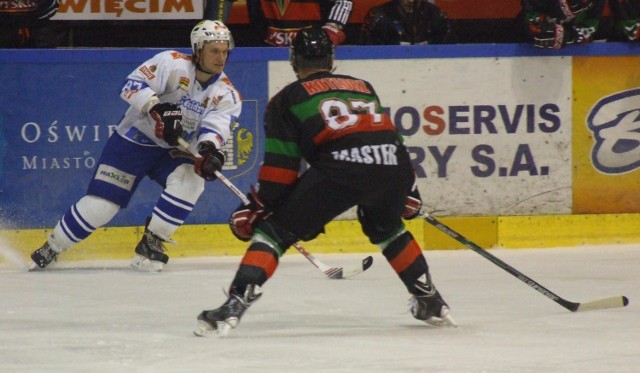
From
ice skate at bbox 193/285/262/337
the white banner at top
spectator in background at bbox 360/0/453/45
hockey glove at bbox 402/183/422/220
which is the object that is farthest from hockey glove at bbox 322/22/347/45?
ice skate at bbox 193/285/262/337

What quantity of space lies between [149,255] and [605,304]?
6.89 ft

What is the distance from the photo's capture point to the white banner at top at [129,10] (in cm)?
705

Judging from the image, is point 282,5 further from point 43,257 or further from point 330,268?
point 43,257

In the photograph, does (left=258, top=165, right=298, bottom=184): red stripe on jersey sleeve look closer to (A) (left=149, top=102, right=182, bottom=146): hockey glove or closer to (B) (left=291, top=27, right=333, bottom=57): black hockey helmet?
(B) (left=291, top=27, right=333, bottom=57): black hockey helmet

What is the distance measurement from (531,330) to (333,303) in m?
0.89

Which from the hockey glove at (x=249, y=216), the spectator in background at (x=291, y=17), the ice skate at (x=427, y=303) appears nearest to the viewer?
the hockey glove at (x=249, y=216)

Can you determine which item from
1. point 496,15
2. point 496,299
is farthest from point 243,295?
point 496,15

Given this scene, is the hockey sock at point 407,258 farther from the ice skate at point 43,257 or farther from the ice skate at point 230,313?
the ice skate at point 43,257

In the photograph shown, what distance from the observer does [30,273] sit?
579 cm

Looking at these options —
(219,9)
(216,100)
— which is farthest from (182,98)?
(219,9)

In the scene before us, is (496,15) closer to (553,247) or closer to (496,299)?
(553,247)

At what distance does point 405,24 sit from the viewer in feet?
22.4

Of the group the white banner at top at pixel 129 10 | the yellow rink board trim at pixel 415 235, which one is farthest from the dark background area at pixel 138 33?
the yellow rink board trim at pixel 415 235

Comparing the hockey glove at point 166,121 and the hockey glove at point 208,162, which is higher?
the hockey glove at point 166,121
